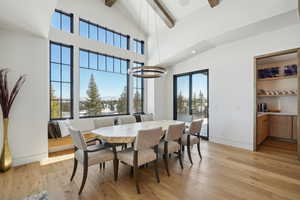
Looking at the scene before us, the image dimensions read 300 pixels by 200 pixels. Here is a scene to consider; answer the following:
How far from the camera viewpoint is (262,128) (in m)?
4.29

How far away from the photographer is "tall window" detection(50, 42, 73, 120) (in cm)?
409

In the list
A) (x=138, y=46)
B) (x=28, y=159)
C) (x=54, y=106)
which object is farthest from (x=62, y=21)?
(x=28, y=159)

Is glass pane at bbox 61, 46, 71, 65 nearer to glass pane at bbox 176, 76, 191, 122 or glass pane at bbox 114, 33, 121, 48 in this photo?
glass pane at bbox 114, 33, 121, 48

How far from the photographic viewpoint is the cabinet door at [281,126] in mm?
4425

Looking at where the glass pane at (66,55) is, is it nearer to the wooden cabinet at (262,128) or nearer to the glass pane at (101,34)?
the glass pane at (101,34)

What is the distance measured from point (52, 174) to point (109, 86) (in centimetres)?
314

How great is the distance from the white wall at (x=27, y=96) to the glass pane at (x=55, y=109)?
2.92 feet

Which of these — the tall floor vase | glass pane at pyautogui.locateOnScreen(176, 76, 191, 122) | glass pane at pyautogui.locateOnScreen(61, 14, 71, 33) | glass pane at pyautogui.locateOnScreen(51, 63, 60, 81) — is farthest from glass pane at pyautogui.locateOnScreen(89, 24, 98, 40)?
glass pane at pyautogui.locateOnScreen(176, 76, 191, 122)

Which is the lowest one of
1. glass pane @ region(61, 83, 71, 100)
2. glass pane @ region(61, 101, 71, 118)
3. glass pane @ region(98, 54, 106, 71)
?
glass pane @ region(61, 101, 71, 118)

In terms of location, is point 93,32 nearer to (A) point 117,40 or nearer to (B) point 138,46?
(A) point 117,40

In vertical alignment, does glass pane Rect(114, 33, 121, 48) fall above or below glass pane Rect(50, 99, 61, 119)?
above

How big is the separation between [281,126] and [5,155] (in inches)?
269

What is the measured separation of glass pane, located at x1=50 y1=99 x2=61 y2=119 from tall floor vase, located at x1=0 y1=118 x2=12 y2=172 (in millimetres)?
1344

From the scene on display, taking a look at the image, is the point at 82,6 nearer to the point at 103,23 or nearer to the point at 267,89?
the point at 103,23
